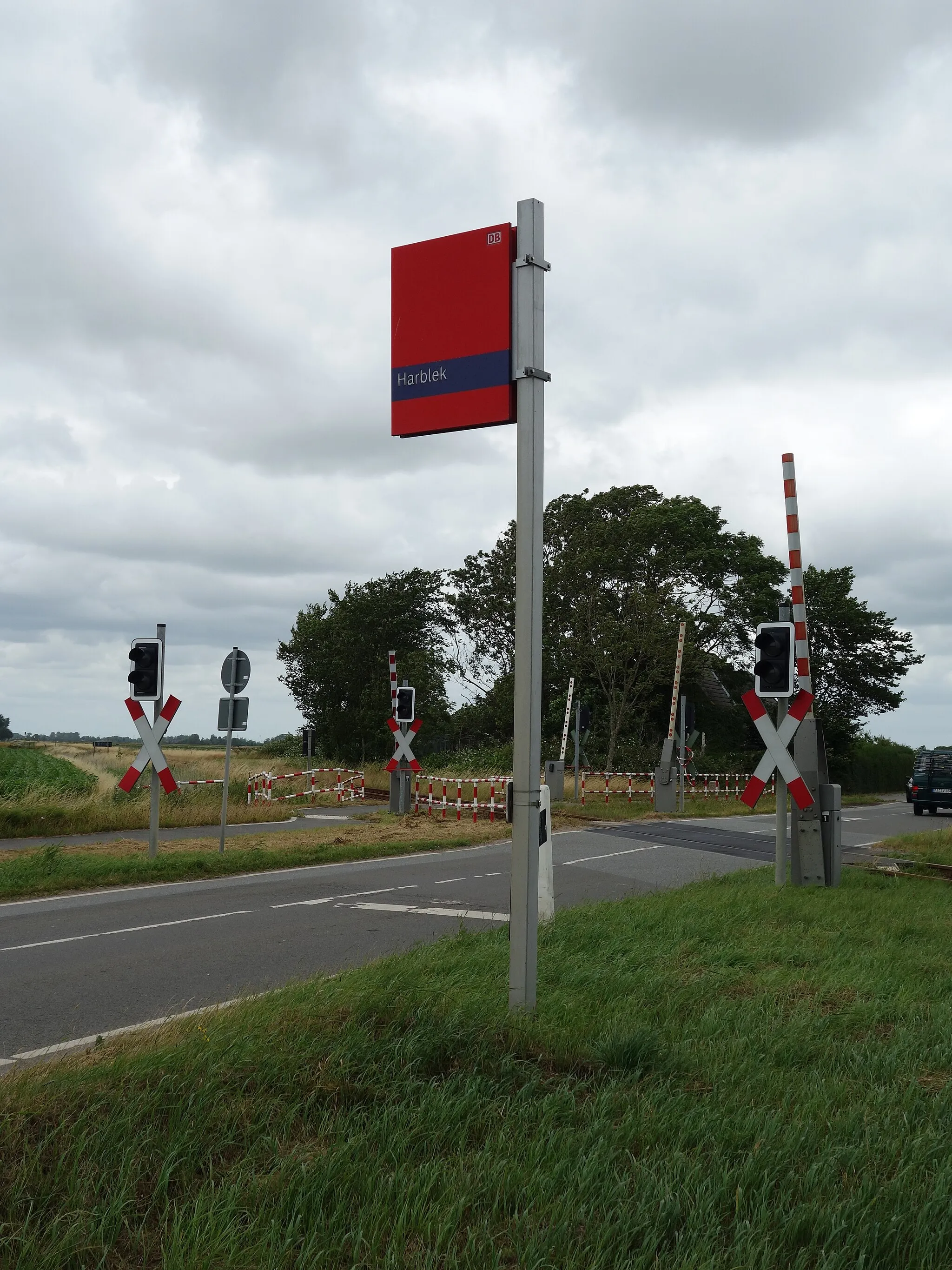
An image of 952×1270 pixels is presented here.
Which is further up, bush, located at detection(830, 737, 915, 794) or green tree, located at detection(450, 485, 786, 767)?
green tree, located at detection(450, 485, 786, 767)

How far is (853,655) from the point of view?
57.9 meters

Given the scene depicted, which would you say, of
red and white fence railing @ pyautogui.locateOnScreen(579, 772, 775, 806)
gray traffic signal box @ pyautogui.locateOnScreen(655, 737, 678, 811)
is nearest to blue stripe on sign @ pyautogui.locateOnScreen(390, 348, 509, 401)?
gray traffic signal box @ pyautogui.locateOnScreen(655, 737, 678, 811)

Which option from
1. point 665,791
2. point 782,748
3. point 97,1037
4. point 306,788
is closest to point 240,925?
point 97,1037

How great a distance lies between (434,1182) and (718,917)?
265 inches

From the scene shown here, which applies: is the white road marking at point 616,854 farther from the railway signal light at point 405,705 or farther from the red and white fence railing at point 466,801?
the railway signal light at point 405,705

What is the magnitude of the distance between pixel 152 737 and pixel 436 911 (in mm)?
5925

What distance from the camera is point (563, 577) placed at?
1890 inches

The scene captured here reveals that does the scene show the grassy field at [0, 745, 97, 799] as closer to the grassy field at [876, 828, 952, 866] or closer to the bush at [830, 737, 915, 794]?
the grassy field at [876, 828, 952, 866]

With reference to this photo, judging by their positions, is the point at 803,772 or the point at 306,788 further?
the point at 306,788

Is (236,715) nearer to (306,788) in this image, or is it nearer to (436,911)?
(436,911)

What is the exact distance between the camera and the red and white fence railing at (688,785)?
3784cm

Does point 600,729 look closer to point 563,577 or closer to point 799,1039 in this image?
point 563,577

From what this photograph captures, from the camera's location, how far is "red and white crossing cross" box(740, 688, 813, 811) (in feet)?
40.7

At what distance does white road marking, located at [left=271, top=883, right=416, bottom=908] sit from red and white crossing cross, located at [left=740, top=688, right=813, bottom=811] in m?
4.56
